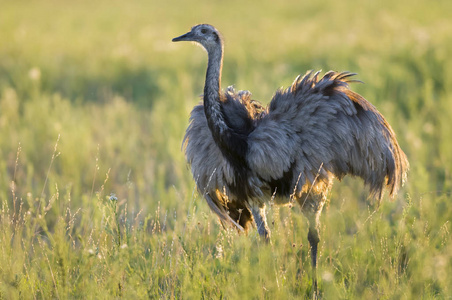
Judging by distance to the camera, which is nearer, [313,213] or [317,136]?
[317,136]

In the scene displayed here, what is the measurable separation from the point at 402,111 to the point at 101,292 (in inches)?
240

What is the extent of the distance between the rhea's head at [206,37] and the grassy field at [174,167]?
1.07 meters

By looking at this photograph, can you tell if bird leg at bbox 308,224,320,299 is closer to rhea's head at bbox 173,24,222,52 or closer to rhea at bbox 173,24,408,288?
rhea at bbox 173,24,408,288

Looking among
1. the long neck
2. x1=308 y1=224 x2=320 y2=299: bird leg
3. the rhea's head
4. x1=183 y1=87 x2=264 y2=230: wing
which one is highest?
the rhea's head

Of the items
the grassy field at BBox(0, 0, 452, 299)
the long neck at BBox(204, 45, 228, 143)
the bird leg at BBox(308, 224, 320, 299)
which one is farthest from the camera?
the bird leg at BBox(308, 224, 320, 299)

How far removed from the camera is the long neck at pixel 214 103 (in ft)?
14.0

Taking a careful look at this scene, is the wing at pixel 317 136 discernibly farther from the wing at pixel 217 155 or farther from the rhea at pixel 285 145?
the wing at pixel 217 155

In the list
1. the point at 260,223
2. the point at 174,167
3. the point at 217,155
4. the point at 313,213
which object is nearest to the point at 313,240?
the point at 313,213

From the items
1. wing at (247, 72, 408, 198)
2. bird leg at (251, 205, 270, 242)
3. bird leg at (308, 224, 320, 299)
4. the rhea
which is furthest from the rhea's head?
bird leg at (308, 224, 320, 299)

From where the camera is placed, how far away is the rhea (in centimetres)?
429

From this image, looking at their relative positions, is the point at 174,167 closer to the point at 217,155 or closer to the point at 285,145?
the point at 217,155

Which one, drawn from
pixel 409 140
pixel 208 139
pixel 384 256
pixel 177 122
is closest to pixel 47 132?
pixel 177 122

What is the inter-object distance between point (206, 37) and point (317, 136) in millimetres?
1079

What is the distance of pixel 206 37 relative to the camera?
4.57m
